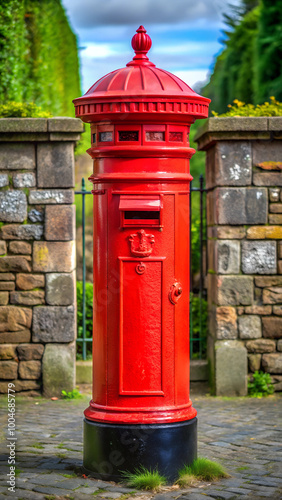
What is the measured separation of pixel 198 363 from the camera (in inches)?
270

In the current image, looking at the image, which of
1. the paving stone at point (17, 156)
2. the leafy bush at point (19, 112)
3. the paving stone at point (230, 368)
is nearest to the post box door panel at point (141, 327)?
the paving stone at point (230, 368)

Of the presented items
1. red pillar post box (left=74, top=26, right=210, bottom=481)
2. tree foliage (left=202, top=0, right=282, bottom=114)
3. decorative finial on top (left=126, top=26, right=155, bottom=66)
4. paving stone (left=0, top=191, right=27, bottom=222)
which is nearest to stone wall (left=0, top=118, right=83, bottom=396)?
paving stone (left=0, top=191, right=27, bottom=222)

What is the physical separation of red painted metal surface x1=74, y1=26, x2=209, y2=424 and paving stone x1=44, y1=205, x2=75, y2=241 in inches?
90.8

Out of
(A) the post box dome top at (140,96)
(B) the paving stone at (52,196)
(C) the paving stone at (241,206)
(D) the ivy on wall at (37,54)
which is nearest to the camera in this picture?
(A) the post box dome top at (140,96)

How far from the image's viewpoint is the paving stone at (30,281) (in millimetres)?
6406

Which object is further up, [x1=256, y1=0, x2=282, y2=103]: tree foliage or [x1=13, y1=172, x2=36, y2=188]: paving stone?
[x1=256, y1=0, x2=282, y2=103]: tree foliage

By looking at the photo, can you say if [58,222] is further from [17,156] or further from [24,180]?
[17,156]

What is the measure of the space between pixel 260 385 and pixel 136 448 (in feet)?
9.18

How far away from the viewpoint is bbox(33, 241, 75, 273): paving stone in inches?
252

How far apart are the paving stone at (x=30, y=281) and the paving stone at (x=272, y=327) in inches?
80.2

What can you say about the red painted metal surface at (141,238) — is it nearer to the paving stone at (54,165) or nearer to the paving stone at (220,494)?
the paving stone at (220,494)

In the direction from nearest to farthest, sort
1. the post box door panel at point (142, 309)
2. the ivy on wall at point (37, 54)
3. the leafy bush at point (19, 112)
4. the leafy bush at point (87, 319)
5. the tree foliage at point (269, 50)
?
1. the post box door panel at point (142, 309)
2. the leafy bush at point (19, 112)
3. the leafy bush at point (87, 319)
4. the ivy on wall at point (37, 54)
5. the tree foliage at point (269, 50)

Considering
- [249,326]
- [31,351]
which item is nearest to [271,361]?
[249,326]

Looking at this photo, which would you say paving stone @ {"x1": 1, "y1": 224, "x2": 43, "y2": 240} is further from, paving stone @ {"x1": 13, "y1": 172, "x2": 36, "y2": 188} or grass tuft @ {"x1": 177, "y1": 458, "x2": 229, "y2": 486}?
grass tuft @ {"x1": 177, "y1": 458, "x2": 229, "y2": 486}
